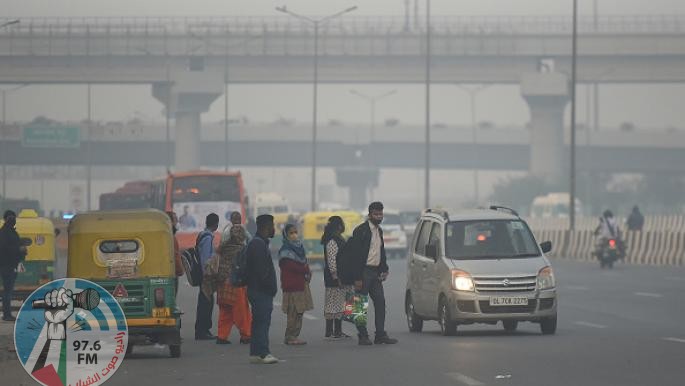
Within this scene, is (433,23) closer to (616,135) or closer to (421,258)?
(616,135)

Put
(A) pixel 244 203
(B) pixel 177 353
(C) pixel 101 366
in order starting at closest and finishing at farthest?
1. (C) pixel 101 366
2. (B) pixel 177 353
3. (A) pixel 244 203

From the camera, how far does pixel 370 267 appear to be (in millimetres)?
20750

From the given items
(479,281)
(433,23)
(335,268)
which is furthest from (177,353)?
(433,23)

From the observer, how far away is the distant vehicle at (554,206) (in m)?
105

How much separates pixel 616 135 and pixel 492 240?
109 m

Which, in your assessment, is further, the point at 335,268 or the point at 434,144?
the point at 434,144

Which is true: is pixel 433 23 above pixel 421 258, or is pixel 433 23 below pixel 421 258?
above

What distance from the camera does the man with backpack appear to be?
869 inches

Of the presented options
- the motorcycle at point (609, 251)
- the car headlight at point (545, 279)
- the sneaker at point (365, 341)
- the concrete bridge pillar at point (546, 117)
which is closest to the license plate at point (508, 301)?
the car headlight at point (545, 279)

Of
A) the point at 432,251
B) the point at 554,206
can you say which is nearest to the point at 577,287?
the point at 432,251

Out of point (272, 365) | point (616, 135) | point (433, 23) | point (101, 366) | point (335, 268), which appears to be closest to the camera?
point (101, 366)

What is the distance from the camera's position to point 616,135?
130m

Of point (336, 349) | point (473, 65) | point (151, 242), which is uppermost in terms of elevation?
point (473, 65)

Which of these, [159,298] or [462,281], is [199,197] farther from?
[159,298]
